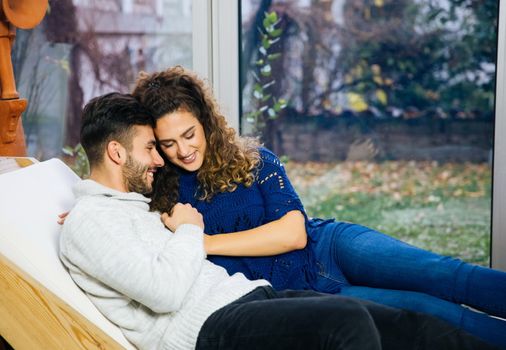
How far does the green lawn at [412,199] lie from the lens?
3.15 m

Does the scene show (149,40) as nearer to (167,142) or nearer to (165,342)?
(167,142)

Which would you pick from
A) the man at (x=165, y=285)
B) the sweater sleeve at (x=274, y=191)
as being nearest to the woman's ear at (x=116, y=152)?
the man at (x=165, y=285)

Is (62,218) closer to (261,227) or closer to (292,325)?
(261,227)

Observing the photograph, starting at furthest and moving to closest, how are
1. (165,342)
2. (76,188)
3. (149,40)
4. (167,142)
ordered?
(149,40), (167,142), (76,188), (165,342)

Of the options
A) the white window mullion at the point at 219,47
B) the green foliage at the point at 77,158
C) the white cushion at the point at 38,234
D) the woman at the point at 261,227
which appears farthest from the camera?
the green foliage at the point at 77,158

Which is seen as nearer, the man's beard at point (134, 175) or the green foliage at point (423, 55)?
the man's beard at point (134, 175)

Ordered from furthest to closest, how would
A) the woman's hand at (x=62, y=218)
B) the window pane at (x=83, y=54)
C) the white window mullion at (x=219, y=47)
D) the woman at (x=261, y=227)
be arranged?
the window pane at (x=83, y=54), the white window mullion at (x=219, y=47), the woman at (x=261, y=227), the woman's hand at (x=62, y=218)

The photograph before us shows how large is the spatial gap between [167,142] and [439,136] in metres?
1.41

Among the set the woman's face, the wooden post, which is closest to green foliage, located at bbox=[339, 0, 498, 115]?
the woman's face

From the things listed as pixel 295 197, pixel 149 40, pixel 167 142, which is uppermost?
pixel 149 40

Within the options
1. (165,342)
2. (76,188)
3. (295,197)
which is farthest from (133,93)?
(165,342)

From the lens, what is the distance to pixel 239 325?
1721 millimetres

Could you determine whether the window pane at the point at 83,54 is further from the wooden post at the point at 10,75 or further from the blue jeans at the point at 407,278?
the blue jeans at the point at 407,278

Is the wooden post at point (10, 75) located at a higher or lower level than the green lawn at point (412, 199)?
higher
